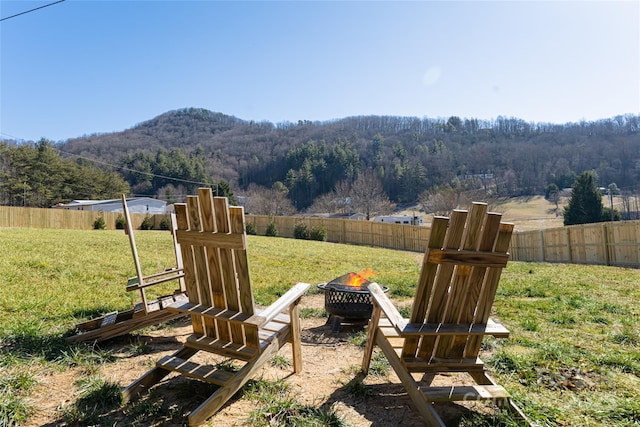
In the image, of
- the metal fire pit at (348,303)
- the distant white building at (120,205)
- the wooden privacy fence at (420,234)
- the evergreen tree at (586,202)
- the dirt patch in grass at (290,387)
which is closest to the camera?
the dirt patch in grass at (290,387)

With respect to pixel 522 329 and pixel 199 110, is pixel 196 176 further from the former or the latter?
pixel 522 329

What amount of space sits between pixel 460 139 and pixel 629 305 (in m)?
78.6

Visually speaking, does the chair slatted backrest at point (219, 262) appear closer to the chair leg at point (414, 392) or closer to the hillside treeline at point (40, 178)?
the chair leg at point (414, 392)

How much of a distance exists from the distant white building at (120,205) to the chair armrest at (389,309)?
39.2m

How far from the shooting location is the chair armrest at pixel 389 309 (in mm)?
2391

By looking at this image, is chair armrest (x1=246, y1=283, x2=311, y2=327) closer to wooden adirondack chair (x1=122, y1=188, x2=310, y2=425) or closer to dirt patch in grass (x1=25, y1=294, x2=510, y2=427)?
wooden adirondack chair (x1=122, y1=188, x2=310, y2=425)

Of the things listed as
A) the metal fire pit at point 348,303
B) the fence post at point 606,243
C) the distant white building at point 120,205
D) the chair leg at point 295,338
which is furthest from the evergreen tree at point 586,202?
the distant white building at point 120,205

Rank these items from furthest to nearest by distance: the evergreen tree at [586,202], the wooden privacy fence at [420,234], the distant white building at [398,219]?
the distant white building at [398,219] → the evergreen tree at [586,202] → the wooden privacy fence at [420,234]

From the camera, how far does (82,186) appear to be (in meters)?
43.5

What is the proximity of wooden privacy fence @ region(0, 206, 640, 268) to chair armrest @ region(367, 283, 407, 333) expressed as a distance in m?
14.4

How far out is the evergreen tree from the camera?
3062 cm

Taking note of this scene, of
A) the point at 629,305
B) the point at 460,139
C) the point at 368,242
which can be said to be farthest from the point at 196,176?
the point at 629,305

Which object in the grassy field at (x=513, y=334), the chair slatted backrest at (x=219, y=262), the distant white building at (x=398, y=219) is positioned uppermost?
the chair slatted backrest at (x=219, y=262)

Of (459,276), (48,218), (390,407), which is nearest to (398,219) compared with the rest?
(48,218)
